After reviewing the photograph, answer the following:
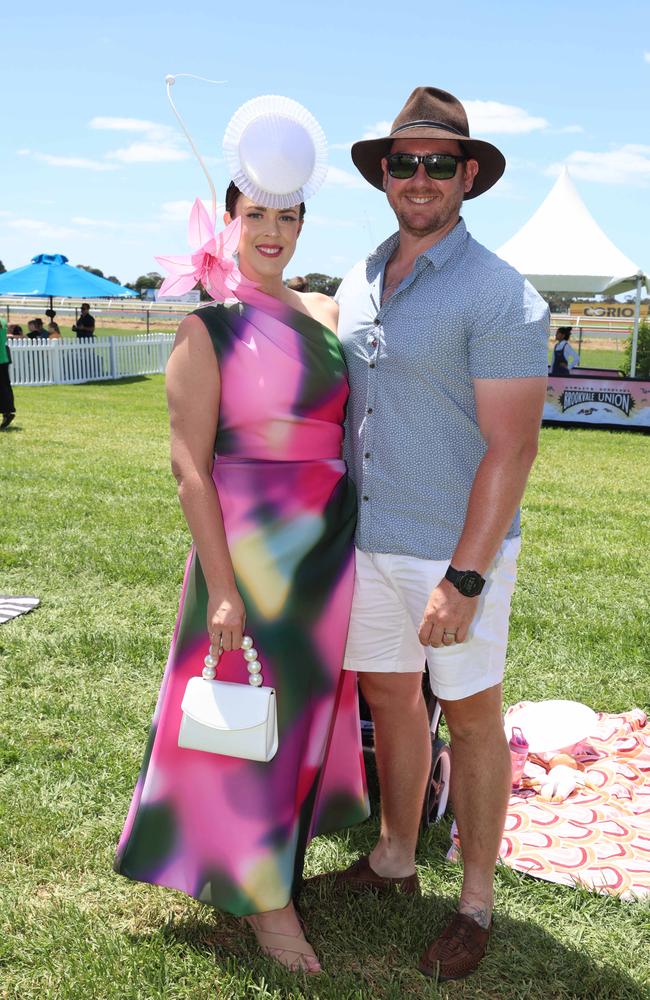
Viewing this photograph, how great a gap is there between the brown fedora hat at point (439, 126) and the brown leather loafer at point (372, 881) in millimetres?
2159

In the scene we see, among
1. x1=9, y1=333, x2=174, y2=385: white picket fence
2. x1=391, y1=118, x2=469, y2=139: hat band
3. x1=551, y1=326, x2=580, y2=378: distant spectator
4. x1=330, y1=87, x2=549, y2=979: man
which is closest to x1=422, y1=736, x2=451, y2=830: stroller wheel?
x1=330, y1=87, x2=549, y2=979: man

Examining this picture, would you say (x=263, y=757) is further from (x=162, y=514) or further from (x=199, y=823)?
(x=162, y=514)

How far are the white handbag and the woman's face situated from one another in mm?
1087

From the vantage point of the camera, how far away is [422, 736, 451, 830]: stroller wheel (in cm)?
327

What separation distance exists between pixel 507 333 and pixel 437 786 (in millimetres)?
1743

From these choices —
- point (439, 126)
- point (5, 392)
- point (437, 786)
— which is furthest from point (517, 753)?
point (5, 392)

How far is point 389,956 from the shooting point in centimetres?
265

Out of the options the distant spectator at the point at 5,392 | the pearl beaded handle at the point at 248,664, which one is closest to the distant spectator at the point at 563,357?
the distant spectator at the point at 5,392

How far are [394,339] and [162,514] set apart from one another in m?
5.43

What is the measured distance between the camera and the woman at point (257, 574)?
2453mm

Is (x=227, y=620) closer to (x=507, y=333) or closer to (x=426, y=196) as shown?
(x=507, y=333)

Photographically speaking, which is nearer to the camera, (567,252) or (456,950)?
(456,950)

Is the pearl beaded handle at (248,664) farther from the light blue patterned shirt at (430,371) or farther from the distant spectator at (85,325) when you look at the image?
the distant spectator at (85,325)

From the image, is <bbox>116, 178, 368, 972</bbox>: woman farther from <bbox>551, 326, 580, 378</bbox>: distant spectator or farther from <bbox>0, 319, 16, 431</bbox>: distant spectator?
<bbox>551, 326, 580, 378</bbox>: distant spectator
